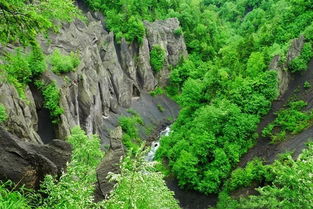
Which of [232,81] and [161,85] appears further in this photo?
[161,85]

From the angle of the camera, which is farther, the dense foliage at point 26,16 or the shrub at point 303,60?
the shrub at point 303,60

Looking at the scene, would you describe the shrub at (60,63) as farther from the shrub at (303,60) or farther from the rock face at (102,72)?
the shrub at (303,60)

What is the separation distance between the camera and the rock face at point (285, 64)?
5000 centimetres

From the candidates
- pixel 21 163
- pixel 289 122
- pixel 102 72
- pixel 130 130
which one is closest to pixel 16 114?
pixel 21 163

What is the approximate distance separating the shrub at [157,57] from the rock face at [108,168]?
67.4 meters

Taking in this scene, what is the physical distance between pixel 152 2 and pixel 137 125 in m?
59.9

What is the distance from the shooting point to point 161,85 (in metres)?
98.6

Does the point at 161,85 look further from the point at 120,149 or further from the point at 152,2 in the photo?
the point at 120,149

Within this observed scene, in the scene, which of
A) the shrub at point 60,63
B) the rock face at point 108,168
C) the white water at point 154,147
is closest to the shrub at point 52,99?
the shrub at point 60,63

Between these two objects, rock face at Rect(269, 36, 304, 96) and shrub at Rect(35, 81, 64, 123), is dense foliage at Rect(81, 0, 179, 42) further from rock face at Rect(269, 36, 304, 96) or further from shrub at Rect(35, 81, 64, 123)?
rock face at Rect(269, 36, 304, 96)

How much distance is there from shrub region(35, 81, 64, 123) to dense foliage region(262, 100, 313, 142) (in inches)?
1135

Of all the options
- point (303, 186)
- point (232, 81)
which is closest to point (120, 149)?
point (303, 186)

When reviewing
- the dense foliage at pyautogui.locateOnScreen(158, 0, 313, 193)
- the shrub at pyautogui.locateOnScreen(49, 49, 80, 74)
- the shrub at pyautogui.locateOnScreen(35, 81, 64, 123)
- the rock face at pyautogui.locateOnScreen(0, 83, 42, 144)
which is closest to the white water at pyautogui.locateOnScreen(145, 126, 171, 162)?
the dense foliage at pyautogui.locateOnScreen(158, 0, 313, 193)

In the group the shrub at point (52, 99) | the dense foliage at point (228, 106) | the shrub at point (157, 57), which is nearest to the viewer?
the shrub at point (52, 99)
